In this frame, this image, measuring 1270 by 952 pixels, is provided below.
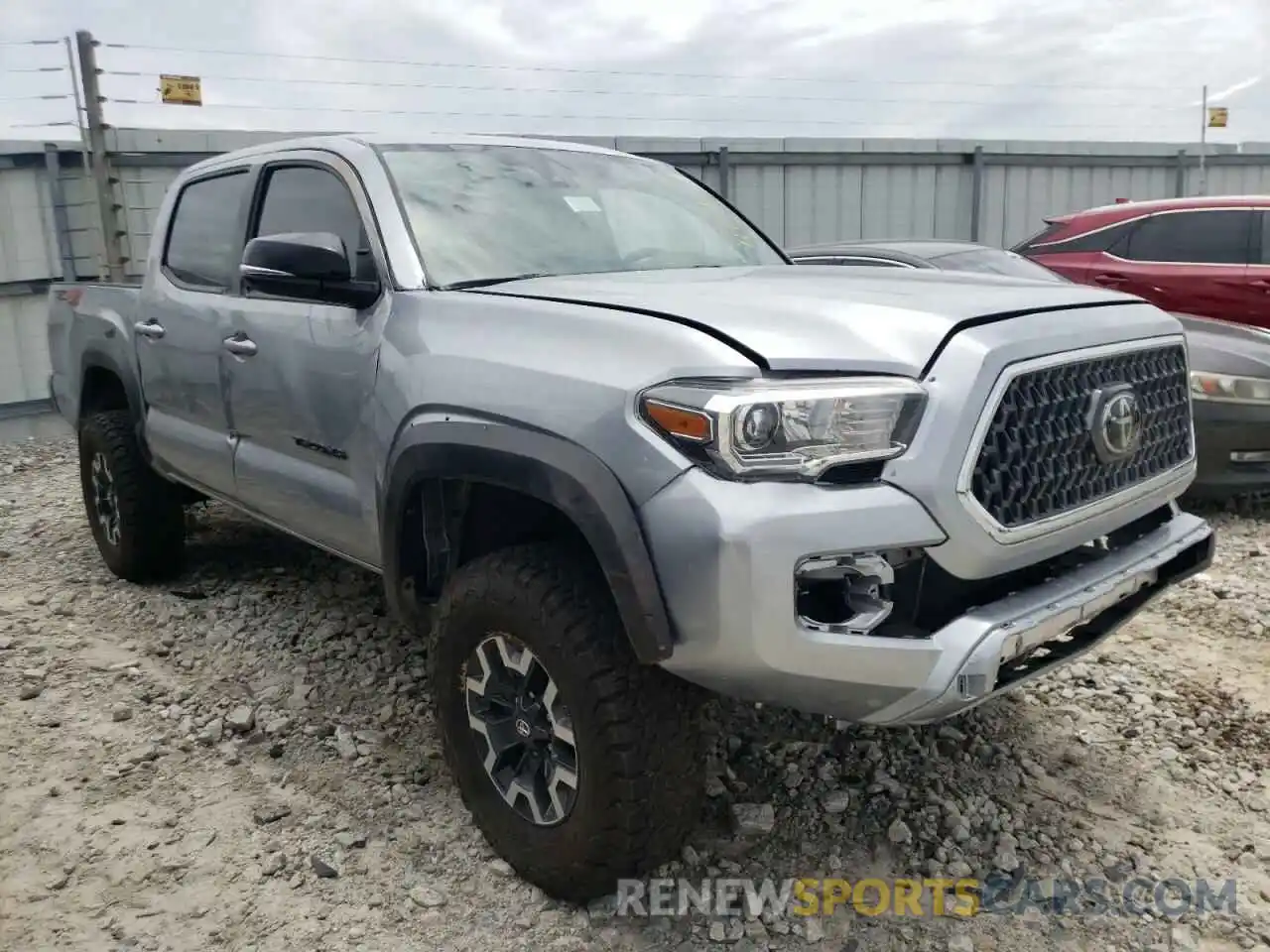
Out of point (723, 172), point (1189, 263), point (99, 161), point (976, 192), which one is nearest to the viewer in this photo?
point (1189, 263)

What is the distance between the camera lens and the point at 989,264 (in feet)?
20.9

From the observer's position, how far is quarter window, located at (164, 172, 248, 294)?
3.83 metres

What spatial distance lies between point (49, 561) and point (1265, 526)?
6.11 meters

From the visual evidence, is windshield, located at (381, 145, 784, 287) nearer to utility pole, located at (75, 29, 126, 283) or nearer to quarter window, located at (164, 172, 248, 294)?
quarter window, located at (164, 172, 248, 294)

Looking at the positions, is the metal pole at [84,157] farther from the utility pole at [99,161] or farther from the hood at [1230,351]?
the hood at [1230,351]

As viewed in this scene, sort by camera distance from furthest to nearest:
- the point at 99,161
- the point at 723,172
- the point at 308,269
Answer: the point at 723,172, the point at 99,161, the point at 308,269

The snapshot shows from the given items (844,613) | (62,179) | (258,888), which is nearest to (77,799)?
(258,888)

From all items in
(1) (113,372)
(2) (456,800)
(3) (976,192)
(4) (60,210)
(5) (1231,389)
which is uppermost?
(4) (60,210)

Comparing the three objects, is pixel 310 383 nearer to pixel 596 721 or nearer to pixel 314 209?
pixel 314 209

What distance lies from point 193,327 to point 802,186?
28.6 feet

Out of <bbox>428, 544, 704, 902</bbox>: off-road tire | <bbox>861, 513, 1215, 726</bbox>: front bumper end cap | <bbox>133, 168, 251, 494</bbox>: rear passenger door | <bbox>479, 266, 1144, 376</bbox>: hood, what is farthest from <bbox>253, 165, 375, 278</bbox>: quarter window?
<bbox>861, 513, 1215, 726</bbox>: front bumper end cap

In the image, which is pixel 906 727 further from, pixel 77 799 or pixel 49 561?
pixel 49 561

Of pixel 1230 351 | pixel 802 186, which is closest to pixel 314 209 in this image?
pixel 1230 351

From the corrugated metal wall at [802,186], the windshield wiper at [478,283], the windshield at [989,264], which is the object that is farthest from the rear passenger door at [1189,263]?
the windshield wiper at [478,283]
